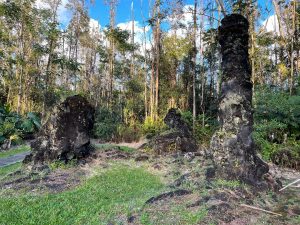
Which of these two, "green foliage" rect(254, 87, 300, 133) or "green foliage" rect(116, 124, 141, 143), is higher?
"green foliage" rect(254, 87, 300, 133)

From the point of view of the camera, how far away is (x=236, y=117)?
416 centimetres

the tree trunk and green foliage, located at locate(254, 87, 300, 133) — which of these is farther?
green foliage, located at locate(254, 87, 300, 133)

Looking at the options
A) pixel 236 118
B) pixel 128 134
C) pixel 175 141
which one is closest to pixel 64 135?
pixel 175 141

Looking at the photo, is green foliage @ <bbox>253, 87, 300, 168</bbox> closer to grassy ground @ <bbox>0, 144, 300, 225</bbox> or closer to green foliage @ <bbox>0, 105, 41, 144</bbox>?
grassy ground @ <bbox>0, 144, 300, 225</bbox>

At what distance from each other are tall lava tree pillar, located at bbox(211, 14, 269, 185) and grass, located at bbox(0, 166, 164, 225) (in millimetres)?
1228

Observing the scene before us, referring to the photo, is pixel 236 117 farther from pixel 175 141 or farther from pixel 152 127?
pixel 152 127

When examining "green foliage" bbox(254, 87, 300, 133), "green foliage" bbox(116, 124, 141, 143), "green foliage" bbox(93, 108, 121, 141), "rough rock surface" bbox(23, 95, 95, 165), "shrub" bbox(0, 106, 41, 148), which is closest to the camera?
"rough rock surface" bbox(23, 95, 95, 165)

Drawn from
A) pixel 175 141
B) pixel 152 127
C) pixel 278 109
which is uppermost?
pixel 278 109

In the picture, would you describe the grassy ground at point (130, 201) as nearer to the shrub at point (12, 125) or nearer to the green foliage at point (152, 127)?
the shrub at point (12, 125)

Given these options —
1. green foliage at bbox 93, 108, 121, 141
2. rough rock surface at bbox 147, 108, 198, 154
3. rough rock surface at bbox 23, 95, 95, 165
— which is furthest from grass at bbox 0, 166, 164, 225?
green foliage at bbox 93, 108, 121, 141

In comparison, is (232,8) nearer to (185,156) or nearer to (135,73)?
(185,156)

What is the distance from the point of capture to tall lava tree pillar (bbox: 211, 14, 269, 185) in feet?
13.4

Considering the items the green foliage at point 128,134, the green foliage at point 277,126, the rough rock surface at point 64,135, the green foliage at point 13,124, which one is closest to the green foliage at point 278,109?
the green foliage at point 277,126

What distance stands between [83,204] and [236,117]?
2.64 metres
